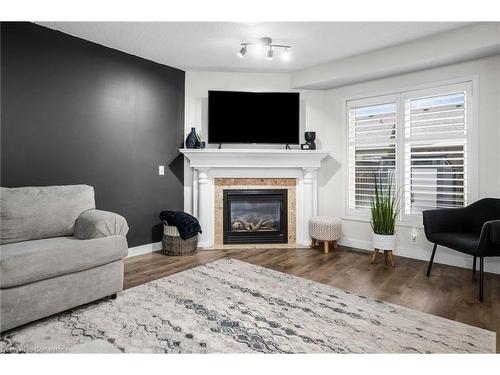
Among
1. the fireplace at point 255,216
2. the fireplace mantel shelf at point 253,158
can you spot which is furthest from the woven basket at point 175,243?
the fireplace mantel shelf at point 253,158

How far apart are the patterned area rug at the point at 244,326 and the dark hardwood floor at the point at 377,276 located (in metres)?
0.20

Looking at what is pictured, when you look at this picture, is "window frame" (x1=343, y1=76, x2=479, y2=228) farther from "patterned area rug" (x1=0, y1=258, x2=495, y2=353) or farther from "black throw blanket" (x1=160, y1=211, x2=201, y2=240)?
"black throw blanket" (x1=160, y1=211, x2=201, y2=240)

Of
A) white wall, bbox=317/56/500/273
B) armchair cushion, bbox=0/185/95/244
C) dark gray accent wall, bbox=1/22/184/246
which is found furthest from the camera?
white wall, bbox=317/56/500/273

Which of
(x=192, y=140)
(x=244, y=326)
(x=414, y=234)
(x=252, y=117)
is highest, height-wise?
(x=252, y=117)

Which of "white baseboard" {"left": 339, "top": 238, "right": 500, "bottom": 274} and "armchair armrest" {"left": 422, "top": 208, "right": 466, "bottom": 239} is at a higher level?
"armchair armrest" {"left": 422, "top": 208, "right": 466, "bottom": 239}

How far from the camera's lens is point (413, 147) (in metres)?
3.69

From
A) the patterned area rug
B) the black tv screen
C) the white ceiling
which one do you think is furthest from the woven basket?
the white ceiling

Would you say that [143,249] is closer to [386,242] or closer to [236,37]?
[236,37]

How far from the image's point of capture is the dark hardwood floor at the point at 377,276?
92.1 inches

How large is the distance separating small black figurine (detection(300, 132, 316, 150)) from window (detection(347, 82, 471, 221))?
54cm

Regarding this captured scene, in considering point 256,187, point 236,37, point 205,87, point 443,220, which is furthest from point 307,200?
point 236,37

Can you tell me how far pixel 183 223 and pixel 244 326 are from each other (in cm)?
193

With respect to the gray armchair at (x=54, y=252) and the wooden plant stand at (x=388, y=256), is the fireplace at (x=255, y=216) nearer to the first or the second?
the wooden plant stand at (x=388, y=256)

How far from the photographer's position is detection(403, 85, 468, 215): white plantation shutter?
3.36m
